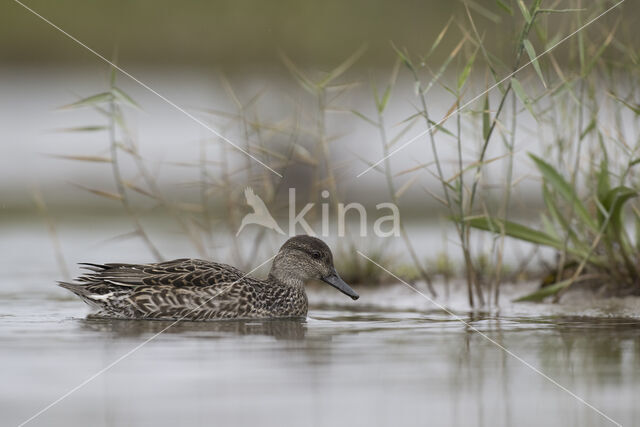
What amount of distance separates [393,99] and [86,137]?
453 cm

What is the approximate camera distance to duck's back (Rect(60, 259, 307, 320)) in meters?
7.00

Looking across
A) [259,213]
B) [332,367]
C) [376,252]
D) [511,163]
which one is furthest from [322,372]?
[376,252]

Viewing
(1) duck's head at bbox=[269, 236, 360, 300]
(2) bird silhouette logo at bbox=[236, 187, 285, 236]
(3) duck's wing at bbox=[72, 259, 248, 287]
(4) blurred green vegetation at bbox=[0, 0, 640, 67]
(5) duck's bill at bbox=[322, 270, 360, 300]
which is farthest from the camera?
(4) blurred green vegetation at bbox=[0, 0, 640, 67]

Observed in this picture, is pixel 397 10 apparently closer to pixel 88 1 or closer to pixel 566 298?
pixel 88 1

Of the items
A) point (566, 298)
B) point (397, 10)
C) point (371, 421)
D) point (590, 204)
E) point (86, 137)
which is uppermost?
point (397, 10)

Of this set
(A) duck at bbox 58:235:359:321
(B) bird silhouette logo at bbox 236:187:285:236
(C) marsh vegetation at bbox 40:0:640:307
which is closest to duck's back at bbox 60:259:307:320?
(A) duck at bbox 58:235:359:321

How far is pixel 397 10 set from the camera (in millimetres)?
16844

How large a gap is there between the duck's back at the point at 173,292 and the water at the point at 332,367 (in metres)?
0.18

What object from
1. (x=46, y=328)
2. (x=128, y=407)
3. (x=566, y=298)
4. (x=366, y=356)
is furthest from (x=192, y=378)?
(x=566, y=298)

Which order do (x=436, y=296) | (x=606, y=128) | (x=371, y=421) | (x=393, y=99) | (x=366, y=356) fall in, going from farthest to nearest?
(x=393, y=99)
(x=436, y=296)
(x=606, y=128)
(x=366, y=356)
(x=371, y=421)

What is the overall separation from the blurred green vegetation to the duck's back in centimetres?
867

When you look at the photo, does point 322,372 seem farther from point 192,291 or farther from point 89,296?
point 89,296

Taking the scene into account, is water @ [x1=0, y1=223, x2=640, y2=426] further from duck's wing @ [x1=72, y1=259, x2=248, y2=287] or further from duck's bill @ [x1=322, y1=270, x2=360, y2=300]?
duck's wing @ [x1=72, y1=259, x2=248, y2=287]

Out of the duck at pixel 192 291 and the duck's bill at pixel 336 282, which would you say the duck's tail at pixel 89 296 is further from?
the duck's bill at pixel 336 282
